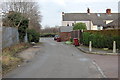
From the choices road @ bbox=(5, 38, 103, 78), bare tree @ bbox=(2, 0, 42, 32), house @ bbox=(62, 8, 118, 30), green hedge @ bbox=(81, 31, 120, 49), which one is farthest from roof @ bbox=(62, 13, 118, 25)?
road @ bbox=(5, 38, 103, 78)

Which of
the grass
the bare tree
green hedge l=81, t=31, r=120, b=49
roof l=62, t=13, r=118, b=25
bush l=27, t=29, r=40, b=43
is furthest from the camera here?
roof l=62, t=13, r=118, b=25

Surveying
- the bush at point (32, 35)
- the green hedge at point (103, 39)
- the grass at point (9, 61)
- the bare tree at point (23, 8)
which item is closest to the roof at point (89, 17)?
the bare tree at point (23, 8)

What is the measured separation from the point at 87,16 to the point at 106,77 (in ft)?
255

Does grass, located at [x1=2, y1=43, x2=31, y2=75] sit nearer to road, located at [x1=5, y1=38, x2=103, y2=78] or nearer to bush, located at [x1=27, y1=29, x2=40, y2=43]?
road, located at [x1=5, y1=38, x2=103, y2=78]

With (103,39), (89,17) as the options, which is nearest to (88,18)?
(89,17)

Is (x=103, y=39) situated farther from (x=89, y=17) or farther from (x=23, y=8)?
(x=89, y=17)

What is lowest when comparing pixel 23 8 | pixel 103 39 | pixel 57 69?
pixel 57 69

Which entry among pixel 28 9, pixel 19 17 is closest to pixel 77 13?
pixel 28 9

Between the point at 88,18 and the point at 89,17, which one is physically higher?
the point at 89,17

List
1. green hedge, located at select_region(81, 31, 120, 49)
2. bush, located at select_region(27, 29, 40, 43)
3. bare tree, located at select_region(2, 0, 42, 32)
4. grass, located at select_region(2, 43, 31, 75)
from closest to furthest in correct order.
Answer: grass, located at select_region(2, 43, 31, 75) < green hedge, located at select_region(81, 31, 120, 49) < bush, located at select_region(27, 29, 40, 43) < bare tree, located at select_region(2, 0, 42, 32)

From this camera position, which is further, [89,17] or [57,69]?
[89,17]

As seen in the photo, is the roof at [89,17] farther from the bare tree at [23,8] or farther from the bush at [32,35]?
the bush at [32,35]

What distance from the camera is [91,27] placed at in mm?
81562

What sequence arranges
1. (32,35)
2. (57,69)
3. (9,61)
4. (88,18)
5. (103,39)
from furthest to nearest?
(88,18) → (32,35) → (103,39) → (9,61) → (57,69)
